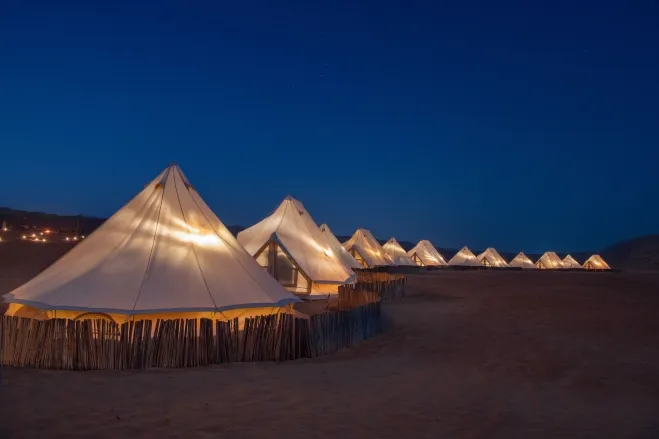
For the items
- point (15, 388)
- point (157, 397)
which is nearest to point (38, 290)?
point (15, 388)

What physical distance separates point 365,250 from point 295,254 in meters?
21.0

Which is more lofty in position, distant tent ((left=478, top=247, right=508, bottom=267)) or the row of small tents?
distant tent ((left=478, top=247, right=508, bottom=267))

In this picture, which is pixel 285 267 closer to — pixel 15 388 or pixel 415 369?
pixel 415 369

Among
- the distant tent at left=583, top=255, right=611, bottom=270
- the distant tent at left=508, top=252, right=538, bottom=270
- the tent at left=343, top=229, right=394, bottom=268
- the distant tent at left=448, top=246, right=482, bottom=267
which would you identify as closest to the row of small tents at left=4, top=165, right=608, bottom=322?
the tent at left=343, top=229, right=394, bottom=268

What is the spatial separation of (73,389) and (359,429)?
3.83m

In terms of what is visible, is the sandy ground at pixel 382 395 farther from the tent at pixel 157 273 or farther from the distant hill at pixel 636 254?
the distant hill at pixel 636 254

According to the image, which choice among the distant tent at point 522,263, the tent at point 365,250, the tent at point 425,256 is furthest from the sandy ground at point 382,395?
the distant tent at point 522,263

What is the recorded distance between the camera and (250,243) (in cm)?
2188

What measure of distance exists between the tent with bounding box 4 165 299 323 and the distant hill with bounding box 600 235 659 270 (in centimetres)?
9541

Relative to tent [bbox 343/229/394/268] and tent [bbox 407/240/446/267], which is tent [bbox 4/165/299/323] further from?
tent [bbox 407/240/446/267]

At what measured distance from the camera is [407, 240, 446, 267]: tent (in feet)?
186

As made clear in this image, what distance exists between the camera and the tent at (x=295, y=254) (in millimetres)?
20734

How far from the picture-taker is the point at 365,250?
41.7 m

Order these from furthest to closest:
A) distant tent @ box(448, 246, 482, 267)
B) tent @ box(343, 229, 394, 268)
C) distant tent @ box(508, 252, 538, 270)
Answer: distant tent @ box(508, 252, 538, 270), distant tent @ box(448, 246, 482, 267), tent @ box(343, 229, 394, 268)
